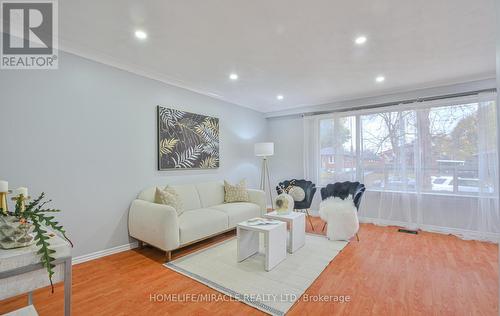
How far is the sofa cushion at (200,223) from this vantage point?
2.85 meters

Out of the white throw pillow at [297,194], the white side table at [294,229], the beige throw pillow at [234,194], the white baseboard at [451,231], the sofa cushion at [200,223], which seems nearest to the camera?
the sofa cushion at [200,223]

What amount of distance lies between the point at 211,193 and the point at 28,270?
2.89 m

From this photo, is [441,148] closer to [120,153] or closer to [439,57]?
[439,57]

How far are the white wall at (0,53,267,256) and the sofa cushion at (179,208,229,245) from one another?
0.78 metres

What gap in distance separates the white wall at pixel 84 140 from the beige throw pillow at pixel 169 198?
32cm

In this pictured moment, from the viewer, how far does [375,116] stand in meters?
4.36

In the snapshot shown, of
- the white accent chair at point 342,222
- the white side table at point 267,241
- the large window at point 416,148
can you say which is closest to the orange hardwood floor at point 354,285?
the white accent chair at point 342,222

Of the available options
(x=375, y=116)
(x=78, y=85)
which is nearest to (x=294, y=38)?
(x=78, y=85)

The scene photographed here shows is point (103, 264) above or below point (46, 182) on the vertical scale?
below

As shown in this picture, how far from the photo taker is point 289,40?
242 centimetres

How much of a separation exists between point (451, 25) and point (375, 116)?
2.31 m

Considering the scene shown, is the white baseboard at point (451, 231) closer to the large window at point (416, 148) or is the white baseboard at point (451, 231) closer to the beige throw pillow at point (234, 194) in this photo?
the large window at point (416, 148)

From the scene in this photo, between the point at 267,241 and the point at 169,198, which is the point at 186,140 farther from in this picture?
the point at 267,241

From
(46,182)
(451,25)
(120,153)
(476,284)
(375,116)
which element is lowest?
(476,284)
